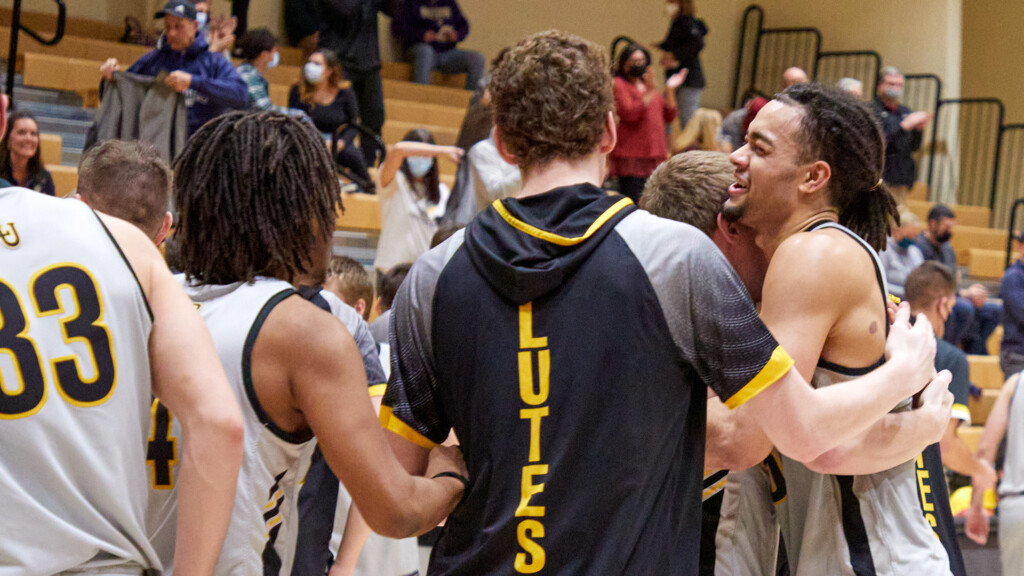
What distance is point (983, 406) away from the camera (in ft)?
29.3

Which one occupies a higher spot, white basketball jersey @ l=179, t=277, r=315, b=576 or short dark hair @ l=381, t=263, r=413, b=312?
white basketball jersey @ l=179, t=277, r=315, b=576

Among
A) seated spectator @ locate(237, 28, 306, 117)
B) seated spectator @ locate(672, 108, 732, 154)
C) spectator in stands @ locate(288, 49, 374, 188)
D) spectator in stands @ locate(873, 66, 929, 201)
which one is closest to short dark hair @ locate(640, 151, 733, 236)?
seated spectator @ locate(237, 28, 306, 117)

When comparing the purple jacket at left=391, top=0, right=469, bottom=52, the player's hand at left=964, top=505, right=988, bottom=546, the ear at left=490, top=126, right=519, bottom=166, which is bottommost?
the player's hand at left=964, top=505, right=988, bottom=546

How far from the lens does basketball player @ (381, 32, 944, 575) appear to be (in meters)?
1.76

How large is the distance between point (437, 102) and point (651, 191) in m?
9.32

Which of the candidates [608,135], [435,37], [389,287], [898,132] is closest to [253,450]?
[608,135]

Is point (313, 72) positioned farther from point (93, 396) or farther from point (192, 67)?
point (93, 396)

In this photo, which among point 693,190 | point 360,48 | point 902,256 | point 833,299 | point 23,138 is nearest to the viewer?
point 833,299

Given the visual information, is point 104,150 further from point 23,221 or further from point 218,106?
point 218,106

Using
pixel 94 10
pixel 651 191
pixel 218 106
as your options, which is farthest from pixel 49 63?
pixel 651 191

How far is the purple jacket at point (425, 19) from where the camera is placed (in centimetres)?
1141

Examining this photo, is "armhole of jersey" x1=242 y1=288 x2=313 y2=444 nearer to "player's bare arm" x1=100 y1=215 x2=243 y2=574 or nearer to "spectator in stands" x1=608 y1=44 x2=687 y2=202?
"player's bare arm" x1=100 y1=215 x2=243 y2=574

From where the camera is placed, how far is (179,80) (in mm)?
6172

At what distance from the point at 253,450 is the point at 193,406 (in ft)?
0.72
